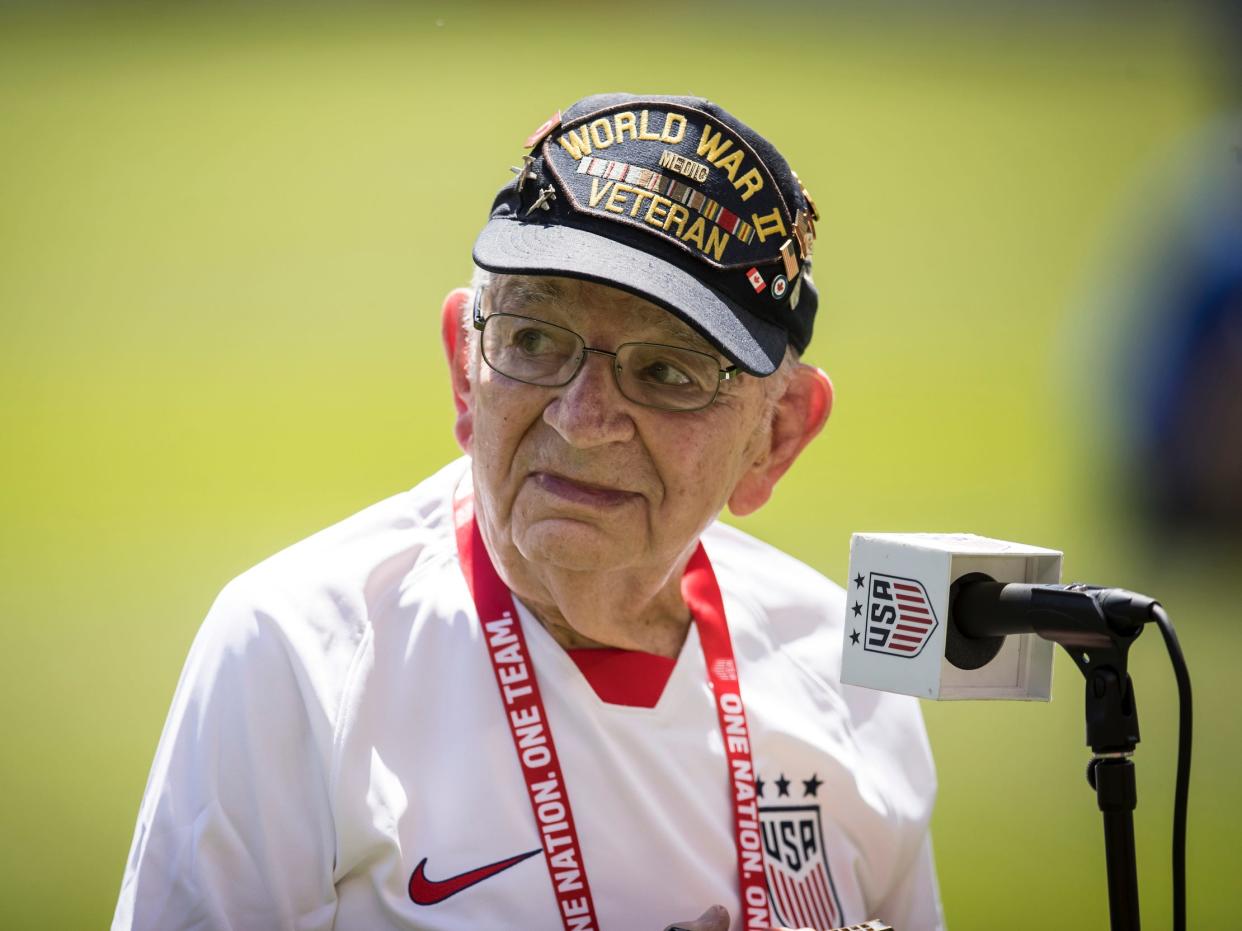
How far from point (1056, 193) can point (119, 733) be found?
293 centimetres

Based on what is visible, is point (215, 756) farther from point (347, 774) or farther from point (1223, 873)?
point (1223, 873)

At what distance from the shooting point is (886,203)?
3.46 meters

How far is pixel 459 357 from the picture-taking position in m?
1.79

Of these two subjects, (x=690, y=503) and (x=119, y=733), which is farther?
(x=119, y=733)

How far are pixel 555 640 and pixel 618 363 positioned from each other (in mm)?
454

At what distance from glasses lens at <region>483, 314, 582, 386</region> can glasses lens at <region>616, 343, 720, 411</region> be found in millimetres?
69

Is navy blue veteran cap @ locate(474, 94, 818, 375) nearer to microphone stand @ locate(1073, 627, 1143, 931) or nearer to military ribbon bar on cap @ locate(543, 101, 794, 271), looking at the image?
military ribbon bar on cap @ locate(543, 101, 794, 271)

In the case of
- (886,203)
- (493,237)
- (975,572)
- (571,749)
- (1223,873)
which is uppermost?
(886,203)

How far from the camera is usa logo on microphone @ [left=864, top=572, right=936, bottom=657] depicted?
4.11ft

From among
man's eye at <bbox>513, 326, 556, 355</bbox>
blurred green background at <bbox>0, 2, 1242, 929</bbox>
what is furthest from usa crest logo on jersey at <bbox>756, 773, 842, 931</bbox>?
blurred green background at <bbox>0, 2, 1242, 929</bbox>

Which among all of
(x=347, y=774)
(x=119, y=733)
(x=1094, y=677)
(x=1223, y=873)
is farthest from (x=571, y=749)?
(x=1223, y=873)

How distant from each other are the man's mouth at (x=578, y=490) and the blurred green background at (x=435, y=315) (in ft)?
5.00

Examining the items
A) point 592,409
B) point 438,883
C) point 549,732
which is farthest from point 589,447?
point 438,883

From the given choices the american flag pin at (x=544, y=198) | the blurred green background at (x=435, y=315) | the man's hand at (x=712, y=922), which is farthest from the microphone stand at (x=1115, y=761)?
the blurred green background at (x=435, y=315)
